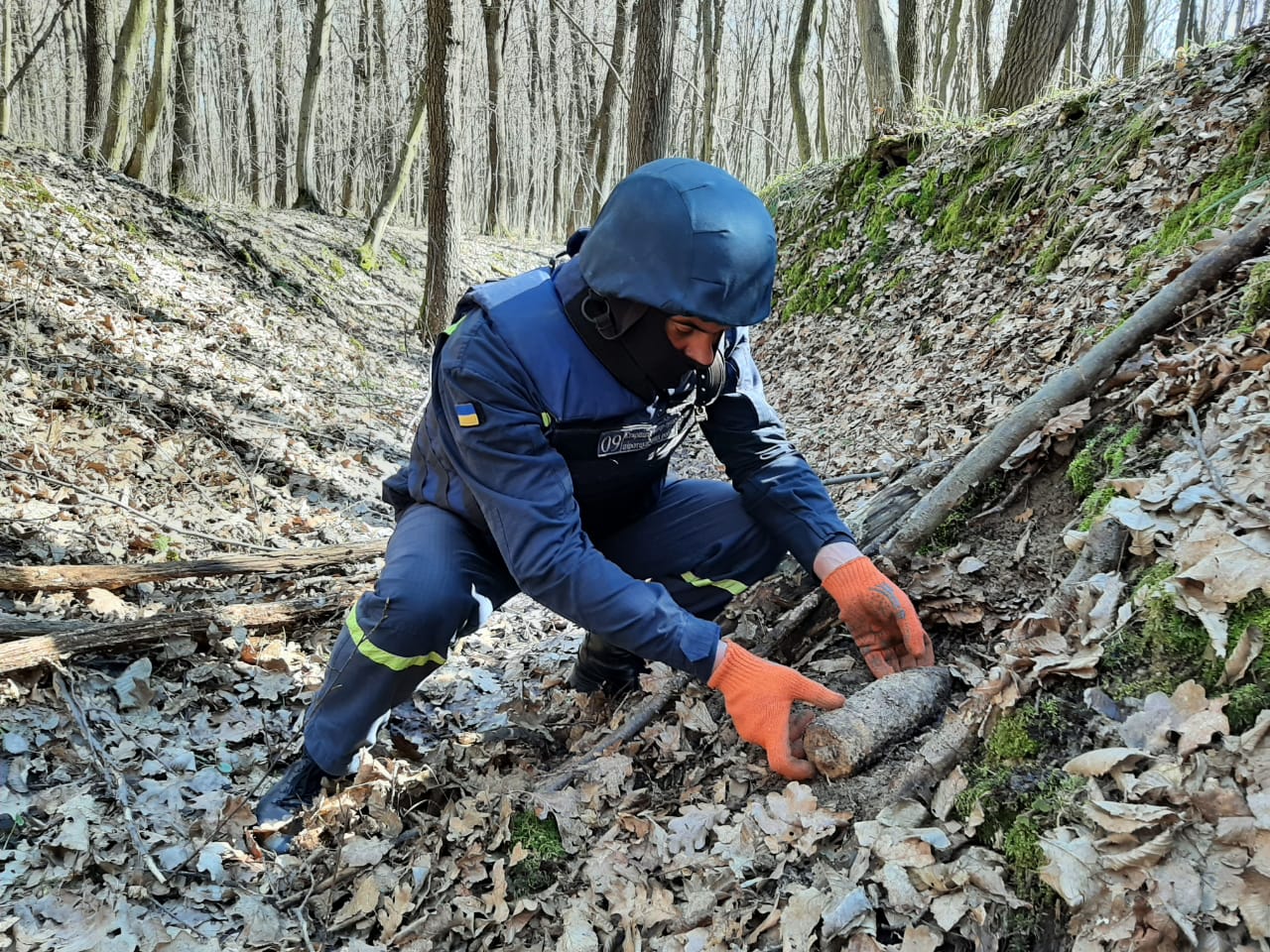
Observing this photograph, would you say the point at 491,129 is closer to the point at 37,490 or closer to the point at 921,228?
the point at 921,228

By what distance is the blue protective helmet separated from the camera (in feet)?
7.82

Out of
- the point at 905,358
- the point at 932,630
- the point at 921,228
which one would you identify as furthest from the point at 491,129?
the point at 932,630

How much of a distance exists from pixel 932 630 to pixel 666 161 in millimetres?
1706

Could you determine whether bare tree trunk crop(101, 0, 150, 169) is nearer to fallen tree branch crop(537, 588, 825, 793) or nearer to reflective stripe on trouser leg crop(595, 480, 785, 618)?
reflective stripe on trouser leg crop(595, 480, 785, 618)

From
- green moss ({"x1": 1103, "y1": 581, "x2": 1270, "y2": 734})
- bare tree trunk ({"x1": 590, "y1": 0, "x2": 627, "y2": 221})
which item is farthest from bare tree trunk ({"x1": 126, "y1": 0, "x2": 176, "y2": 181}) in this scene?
green moss ({"x1": 1103, "y1": 581, "x2": 1270, "y2": 734})

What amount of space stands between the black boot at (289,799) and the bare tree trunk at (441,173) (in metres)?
8.27

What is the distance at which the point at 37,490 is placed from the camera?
4777 mm

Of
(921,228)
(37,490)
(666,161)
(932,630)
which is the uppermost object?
(666,161)

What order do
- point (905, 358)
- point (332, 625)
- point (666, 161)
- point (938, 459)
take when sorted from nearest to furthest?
point (666, 161), point (938, 459), point (332, 625), point (905, 358)

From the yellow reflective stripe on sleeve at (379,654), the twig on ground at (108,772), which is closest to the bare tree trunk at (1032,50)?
the yellow reflective stripe on sleeve at (379,654)

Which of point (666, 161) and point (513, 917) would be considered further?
point (666, 161)

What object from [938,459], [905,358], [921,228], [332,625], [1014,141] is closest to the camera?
[938,459]

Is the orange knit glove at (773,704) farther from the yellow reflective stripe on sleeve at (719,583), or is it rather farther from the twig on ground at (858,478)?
the twig on ground at (858,478)

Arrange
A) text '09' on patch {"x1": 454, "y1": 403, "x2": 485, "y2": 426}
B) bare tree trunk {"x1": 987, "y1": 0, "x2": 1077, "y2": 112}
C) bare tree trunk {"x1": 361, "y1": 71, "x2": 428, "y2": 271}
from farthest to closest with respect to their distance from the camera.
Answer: bare tree trunk {"x1": 361, "y1": 71, "x2": 428, "y2": 271} → bare tree trunk {"x1": 987, "y1": 0, "x2": 1077, "y2": 112} → text '09' on patch {"x1": 454, "y1": 403, "x2": 485, "y2": 426}
